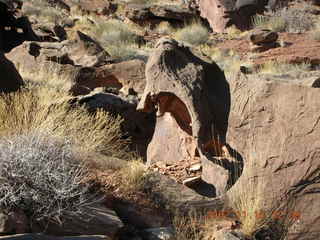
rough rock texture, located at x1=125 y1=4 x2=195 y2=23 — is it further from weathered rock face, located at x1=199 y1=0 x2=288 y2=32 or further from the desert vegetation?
the desert vegetation

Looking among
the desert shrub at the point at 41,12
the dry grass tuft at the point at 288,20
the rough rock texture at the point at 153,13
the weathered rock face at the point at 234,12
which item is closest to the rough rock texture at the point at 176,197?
the desert shrub at the point at 41,12

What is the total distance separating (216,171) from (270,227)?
100 centimetres

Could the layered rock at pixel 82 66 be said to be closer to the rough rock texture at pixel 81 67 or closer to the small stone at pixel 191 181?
the rough rock texture at pixel 81 67

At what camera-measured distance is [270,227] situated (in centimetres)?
532

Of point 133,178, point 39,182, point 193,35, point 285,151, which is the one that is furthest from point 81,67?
point 193,35

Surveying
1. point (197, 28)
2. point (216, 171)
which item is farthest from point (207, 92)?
point (197, 28)

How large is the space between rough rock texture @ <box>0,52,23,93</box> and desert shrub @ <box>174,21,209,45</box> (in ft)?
47.6

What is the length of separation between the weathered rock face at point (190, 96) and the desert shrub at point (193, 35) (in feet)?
52.0

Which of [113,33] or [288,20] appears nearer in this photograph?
[113,33]

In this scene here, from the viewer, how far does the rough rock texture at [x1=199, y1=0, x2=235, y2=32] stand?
26.6 metres

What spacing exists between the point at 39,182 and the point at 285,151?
260 cm

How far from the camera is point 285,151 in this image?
18.2ft

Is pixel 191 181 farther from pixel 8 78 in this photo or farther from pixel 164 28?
pixel 164 28

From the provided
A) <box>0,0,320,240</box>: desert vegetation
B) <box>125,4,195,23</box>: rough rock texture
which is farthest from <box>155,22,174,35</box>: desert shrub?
<box>0,0,320,240</box>: desert vegetation
